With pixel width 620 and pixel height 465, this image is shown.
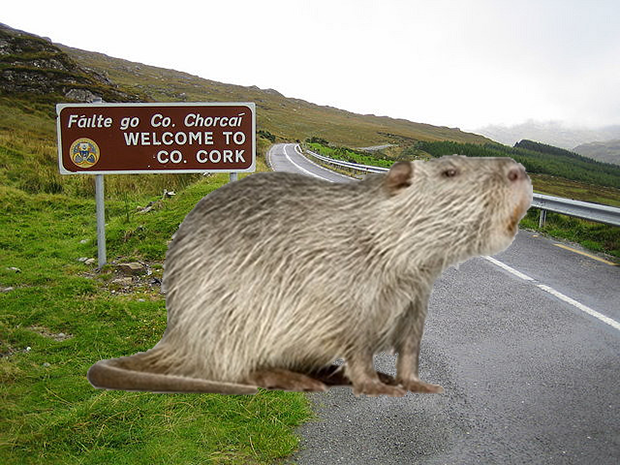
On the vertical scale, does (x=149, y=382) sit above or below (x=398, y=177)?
below

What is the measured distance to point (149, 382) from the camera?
3.22 feet

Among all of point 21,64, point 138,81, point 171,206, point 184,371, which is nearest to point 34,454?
point 171,206

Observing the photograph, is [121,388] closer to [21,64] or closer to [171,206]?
[171,206]

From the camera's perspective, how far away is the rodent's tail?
963 millimetres

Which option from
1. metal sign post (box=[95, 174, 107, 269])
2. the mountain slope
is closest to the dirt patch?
metal sign post (box=[95, 174, 107, 269])

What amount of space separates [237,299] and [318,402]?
40.6 feet

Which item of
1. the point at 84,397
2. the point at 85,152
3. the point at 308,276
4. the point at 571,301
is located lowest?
the point at 84,397

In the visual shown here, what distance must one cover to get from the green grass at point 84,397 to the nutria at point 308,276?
586 cm

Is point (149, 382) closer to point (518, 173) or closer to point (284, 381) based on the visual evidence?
point (284, 381)

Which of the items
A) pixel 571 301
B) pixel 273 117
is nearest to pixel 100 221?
pixel 571 301

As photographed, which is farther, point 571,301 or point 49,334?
point 571,301

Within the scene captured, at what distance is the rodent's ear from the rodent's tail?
46 cm

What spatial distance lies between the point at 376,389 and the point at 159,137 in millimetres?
910

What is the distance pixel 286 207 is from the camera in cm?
106
